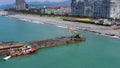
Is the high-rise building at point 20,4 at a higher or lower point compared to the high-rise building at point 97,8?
higher

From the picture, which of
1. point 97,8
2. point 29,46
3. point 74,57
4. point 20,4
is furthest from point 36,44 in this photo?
point 20,4

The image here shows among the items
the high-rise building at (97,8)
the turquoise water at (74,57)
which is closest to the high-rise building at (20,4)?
the high-rise building at (97,8)

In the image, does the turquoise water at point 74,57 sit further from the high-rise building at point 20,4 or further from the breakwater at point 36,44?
the high-rise building at point 20,4

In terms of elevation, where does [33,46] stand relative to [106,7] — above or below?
below

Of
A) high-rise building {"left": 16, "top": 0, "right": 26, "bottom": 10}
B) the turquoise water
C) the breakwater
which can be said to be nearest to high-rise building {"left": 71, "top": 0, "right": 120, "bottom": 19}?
the breakwater

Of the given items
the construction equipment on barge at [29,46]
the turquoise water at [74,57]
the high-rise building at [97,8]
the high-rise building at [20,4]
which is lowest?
the turquoise water at [74,57]

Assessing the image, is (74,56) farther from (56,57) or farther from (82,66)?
(82,66)

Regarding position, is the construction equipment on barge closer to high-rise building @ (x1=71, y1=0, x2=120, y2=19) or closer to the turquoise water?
the turquoise water

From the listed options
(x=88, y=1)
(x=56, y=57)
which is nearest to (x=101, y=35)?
(x=56, y=57)
